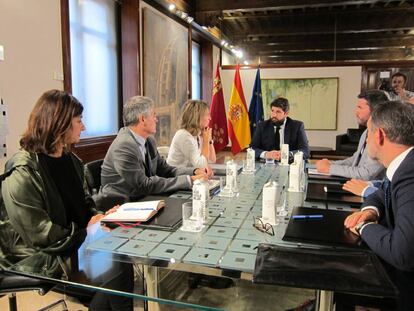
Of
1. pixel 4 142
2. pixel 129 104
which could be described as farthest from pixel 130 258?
pixel 4 142

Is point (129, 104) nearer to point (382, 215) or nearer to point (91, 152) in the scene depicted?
point (382, 215)

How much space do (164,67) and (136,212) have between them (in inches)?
164

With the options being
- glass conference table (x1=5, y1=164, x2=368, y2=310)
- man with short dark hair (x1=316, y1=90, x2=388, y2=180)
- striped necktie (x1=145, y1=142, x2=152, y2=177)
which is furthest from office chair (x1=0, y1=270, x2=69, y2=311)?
man with short dark hair (x1=316, y1=90, x2=388, y2=180)

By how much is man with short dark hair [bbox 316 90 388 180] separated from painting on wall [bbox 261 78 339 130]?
558 cm

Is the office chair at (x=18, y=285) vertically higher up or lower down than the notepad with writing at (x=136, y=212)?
lower down

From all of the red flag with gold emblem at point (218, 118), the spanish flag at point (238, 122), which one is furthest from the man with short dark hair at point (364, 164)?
the red flag with gold emblem at point (218, 118)

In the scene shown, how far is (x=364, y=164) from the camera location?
236cm

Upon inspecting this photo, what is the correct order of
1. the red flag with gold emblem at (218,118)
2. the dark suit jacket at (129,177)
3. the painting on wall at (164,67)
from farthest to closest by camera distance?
1. the red flag with gold emblem at (218,118)
2. the painting on wall at (164,67)
3. the dark suit jacket at (129,177)

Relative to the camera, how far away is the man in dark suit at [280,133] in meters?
3.60

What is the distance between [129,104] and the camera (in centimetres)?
233

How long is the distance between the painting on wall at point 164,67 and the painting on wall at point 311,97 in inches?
99.9

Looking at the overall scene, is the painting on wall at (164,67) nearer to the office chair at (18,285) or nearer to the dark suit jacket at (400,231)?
the office chair at (18,285)

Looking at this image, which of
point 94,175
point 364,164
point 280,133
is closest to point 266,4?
point 280,133

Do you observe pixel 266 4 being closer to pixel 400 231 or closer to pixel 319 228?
pixel 319 228
